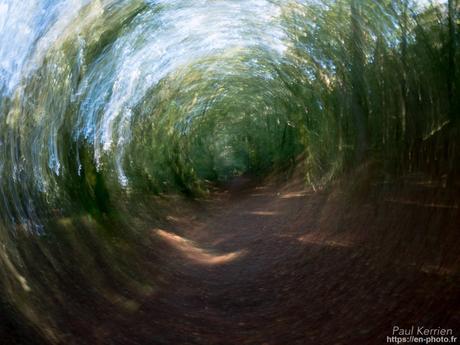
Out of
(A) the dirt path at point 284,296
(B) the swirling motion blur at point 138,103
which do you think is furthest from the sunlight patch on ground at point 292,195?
(A) the dirt path at point 284,296

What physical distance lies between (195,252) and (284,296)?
307 centimetres

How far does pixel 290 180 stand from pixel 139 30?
9.59 m

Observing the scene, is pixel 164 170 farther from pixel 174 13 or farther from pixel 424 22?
pixel 424 22

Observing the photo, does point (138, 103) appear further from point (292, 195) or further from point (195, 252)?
point (292, 195)

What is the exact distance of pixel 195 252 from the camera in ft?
26.9

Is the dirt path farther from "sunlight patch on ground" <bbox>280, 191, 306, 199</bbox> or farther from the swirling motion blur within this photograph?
"sunlight patch on ground" <bbox>280, 191, 306, 199</bbox>

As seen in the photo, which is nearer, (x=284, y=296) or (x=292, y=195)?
(x=284, y=296)

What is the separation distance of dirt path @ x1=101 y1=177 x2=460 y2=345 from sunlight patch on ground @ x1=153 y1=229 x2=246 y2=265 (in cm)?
2

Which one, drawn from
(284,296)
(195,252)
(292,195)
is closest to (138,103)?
(195,252)

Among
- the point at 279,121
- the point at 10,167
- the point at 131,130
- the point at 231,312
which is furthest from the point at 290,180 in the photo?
the point at 10,167

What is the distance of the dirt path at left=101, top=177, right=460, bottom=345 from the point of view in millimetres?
4137

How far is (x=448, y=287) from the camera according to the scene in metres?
3.96

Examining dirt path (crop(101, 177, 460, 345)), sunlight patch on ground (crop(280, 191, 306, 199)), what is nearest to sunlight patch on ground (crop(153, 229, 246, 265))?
dirt path (crop(101, 177, 460, 345))

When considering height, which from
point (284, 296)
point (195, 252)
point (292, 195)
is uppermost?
point (292, 195)
